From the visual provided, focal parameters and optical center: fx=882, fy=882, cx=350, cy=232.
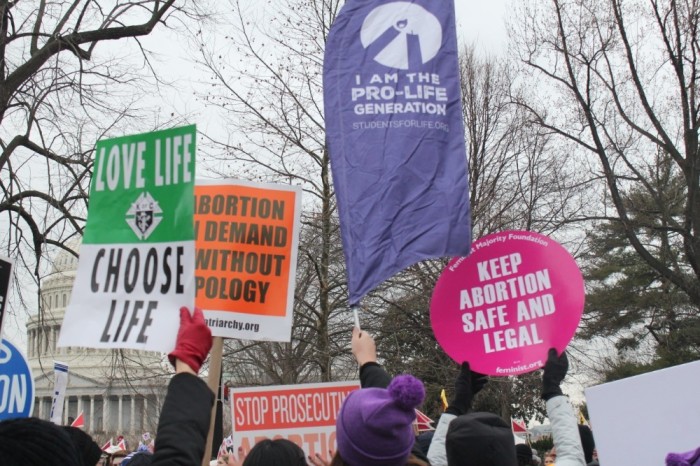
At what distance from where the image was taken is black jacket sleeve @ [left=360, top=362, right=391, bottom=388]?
373cm

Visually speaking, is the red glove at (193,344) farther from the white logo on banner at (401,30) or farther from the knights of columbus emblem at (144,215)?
the white logo on banner at (401,30)

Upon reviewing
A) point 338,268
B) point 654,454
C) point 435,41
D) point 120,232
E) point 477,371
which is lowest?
point 654,454

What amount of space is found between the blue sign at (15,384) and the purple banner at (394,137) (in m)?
2.45

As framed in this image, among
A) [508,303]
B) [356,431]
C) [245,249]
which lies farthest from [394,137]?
[356,431]

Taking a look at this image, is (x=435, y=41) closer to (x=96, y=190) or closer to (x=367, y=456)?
(x=96, y=190)

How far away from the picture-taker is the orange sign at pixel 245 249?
4656 millimetres

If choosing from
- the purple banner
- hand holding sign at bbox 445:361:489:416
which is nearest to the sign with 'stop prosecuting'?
the purple banner

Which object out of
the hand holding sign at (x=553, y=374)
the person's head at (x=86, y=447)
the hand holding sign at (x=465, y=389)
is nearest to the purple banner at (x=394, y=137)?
the hand holding sign at (x=465, y=389)

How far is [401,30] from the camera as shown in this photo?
5301mm

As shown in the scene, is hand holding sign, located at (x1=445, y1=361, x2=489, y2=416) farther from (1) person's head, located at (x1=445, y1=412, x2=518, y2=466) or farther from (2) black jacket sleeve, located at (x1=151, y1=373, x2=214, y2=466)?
(2) black jacket sleeve, located at (x1=151, y1=373, x2=214, y2=466)

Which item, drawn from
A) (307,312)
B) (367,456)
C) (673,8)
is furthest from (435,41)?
(307,312)

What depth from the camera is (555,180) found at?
766 inches

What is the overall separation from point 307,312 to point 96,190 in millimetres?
14555

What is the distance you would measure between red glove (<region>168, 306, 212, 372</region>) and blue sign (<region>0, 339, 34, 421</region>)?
328 centimetres
